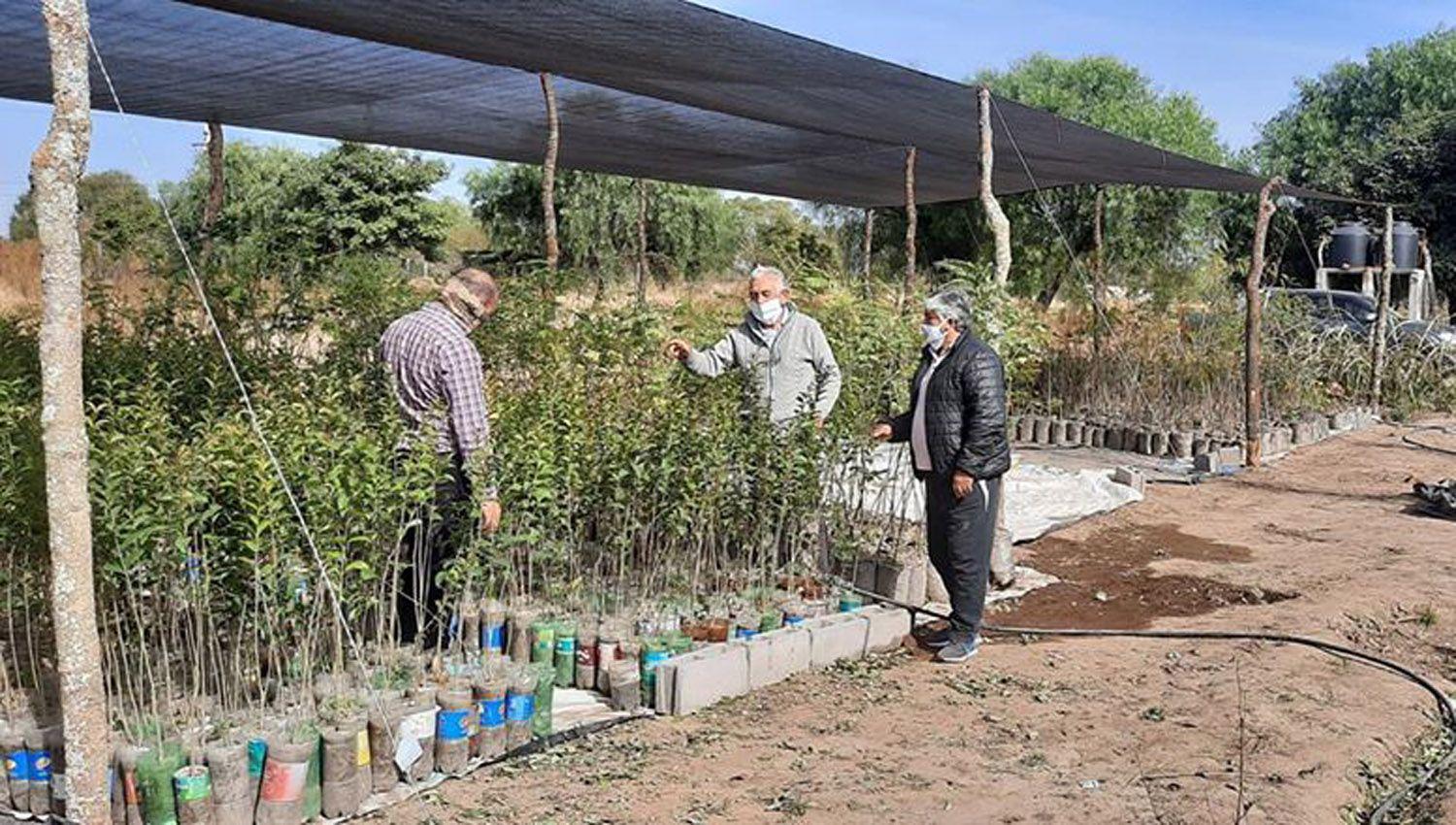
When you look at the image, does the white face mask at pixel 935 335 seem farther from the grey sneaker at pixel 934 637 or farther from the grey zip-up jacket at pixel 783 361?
the grey sneaker at pixel 934 637

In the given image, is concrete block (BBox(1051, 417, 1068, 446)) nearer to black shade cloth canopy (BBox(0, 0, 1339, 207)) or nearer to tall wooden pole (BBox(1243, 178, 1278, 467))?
tall wooden pole (BBox(1243, 178, 1278, 467))

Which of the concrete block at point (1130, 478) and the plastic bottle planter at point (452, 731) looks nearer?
the plastic bottle planter at point (452, 731)

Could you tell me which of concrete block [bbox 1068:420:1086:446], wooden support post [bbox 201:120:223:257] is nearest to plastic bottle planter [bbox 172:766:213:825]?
wooden support post [bbox 201:120:223:257]

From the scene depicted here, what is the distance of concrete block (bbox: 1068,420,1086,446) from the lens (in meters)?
10.6

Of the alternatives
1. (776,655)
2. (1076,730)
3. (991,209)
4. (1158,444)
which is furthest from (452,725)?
(1158,444)

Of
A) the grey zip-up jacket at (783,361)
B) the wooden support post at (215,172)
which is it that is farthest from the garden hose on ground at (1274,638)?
the wooden support post at (215,172)

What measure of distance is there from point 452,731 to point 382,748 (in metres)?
0.20

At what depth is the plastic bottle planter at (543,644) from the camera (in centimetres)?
412

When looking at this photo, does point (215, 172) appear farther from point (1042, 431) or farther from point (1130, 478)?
point (1042, 431)

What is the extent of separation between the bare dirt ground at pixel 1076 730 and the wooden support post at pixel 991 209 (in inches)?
59.3

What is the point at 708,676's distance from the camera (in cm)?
405

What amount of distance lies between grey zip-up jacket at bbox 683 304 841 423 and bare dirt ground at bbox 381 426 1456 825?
3.55 feet

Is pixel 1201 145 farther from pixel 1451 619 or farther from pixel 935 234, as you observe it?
pixel 1451 619

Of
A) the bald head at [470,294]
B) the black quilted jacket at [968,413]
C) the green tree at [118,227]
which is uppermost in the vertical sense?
the green tree at [118,227]
